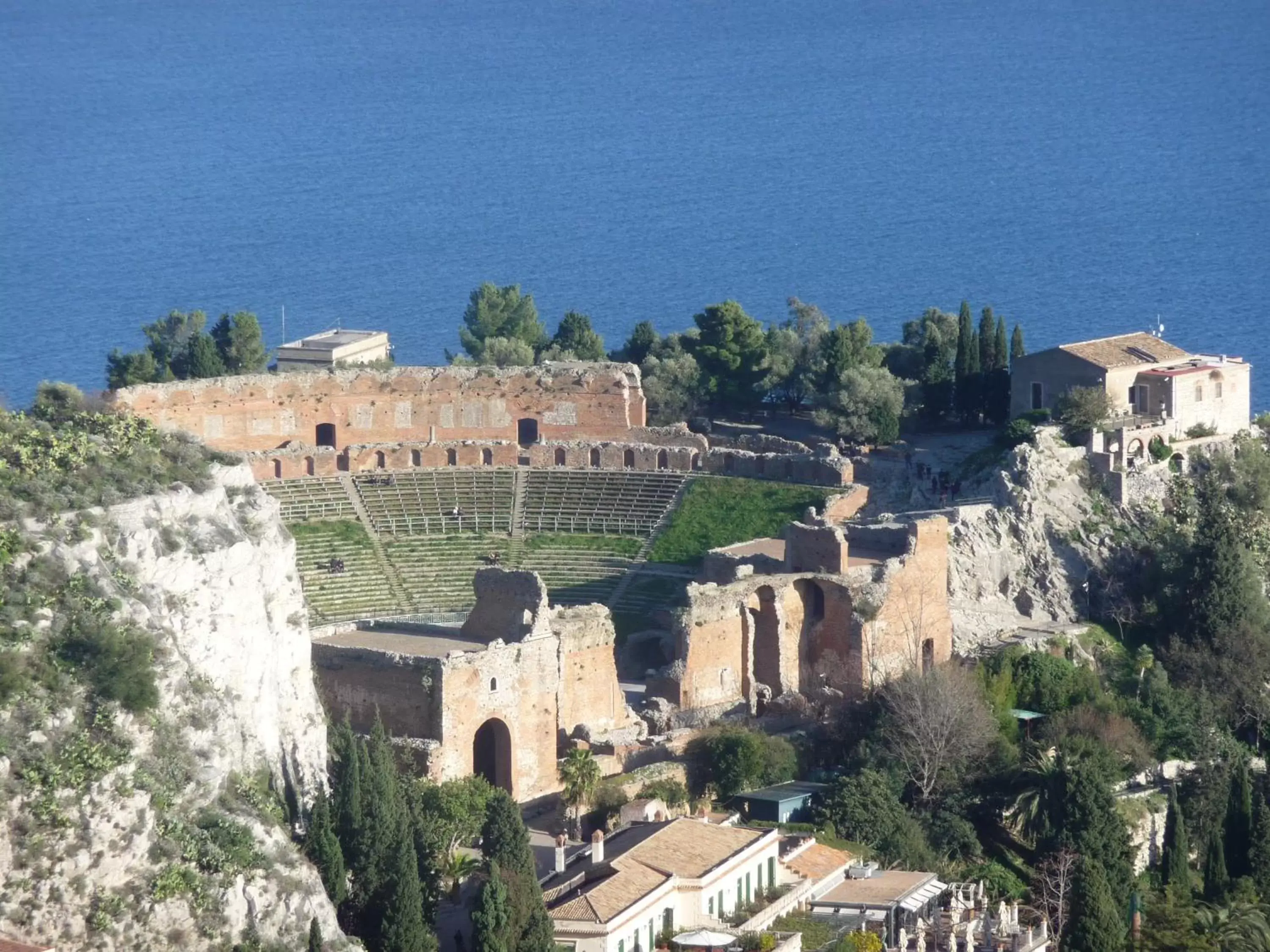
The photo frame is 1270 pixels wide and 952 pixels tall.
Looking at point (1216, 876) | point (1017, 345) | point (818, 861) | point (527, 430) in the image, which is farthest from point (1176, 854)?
point (527, 430)

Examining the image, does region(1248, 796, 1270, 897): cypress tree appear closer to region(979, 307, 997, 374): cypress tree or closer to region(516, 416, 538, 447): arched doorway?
region(979, 307, 997, 374): cypress tree

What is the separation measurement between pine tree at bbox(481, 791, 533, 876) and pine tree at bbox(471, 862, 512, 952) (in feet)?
4.72

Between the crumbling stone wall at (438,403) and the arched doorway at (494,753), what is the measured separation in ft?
61.8

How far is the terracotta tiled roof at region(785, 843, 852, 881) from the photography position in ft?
167

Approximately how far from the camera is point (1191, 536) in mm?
66375

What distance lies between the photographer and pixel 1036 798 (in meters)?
56.8

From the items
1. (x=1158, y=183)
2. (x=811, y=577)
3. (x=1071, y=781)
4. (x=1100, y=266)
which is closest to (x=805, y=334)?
(x=811, y=577)

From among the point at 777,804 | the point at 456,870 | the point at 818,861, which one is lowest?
the point at 818,861

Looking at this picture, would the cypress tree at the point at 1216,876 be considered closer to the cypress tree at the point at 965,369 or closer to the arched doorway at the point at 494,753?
the arched doorway at the point at 494,753

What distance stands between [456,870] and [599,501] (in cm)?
2101

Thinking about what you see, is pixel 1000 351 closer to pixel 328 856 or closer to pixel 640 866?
pixel 640 866

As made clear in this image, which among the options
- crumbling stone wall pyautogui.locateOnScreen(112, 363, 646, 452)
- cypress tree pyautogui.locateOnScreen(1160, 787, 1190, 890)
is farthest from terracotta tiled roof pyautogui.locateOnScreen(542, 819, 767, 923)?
crumbling stone wall pyautogui.locateOnScreen(112, 363, 646, 452)

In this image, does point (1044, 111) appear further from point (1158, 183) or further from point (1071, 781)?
point (1071, 781)

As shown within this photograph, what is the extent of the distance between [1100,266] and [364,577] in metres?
75.4
